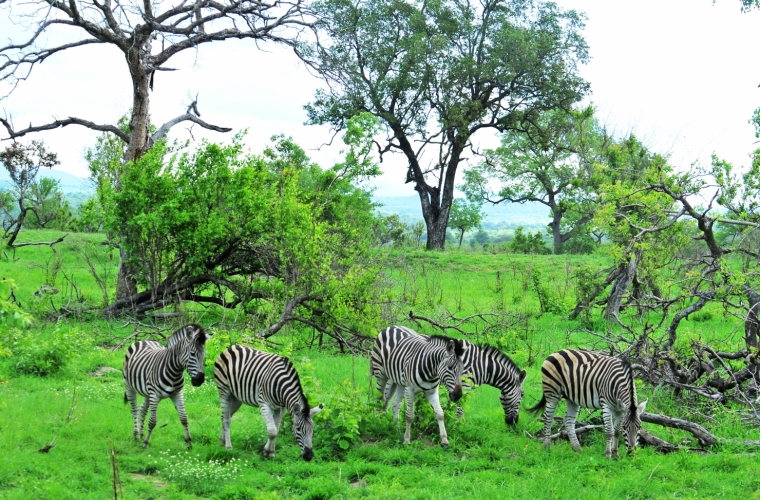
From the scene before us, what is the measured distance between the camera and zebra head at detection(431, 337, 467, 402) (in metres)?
9.19

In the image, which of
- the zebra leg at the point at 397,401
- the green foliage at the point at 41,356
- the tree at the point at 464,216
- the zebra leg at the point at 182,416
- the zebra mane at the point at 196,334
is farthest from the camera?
the tree at the point at 464,216

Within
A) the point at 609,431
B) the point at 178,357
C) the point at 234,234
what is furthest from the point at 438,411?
the point at 234,234

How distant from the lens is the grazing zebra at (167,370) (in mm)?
8688

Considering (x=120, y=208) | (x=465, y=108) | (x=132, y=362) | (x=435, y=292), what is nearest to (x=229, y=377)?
(x=132, y=362)

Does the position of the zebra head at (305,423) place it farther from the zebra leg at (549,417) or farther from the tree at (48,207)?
the tree at (48,207)

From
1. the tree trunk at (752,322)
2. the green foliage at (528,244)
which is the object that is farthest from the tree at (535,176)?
the tree trunk at (752,322)

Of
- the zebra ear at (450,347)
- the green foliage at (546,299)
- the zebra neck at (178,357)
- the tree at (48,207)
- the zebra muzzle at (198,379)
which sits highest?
the tree at (48,207)

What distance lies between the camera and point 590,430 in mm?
10078

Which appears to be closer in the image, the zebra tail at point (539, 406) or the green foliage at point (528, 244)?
the zebra tail at point (539, 406)

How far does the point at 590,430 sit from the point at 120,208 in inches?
502

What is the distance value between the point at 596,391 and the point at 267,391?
4202mm

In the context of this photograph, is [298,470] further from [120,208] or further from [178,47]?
[178,47]

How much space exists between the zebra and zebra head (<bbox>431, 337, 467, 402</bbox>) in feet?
3.64

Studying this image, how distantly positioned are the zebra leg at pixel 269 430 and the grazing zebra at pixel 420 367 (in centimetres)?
183
